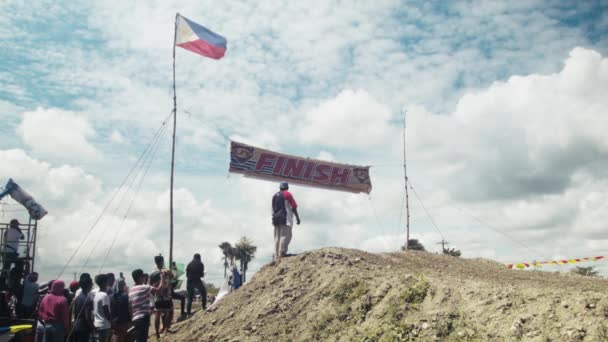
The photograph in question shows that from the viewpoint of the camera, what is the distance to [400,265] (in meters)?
13.2

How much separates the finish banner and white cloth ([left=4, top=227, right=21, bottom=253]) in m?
7.06

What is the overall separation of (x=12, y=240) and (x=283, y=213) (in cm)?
847

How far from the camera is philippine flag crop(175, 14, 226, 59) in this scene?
1758 centimetres

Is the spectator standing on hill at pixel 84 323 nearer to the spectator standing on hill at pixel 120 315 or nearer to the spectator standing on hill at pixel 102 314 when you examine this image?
the spectator standing on hill at pixel 102 314

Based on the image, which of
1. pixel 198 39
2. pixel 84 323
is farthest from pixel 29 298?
pixel 198 39

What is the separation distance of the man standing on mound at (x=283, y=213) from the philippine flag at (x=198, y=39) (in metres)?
7.34

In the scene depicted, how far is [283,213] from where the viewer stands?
13344 millimetres

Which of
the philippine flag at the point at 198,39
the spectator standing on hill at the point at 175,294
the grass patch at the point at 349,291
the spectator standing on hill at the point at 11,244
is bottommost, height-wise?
the spectator standing on hill at the point at 175,294

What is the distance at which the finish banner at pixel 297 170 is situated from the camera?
55.8 feet

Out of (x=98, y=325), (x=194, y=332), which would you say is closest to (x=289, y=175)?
(x=194, y=332)

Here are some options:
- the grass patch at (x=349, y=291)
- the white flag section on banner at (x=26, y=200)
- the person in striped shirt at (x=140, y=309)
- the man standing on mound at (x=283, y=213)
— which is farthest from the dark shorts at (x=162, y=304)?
the white flag section on banner at (x=26, y=200)

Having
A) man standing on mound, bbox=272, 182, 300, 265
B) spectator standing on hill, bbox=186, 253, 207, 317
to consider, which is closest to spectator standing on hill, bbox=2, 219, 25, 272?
spectator standing on hill, bbox=186, 253, 207, 317

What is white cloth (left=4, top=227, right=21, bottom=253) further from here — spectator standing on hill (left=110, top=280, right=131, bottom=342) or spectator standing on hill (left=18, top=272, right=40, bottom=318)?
spectator standing on hill (left=110, top=280, right=131, bottom=342)

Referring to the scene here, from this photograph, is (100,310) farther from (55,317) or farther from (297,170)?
(297,170)
